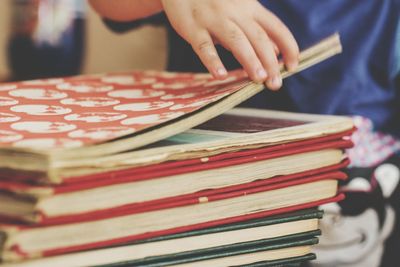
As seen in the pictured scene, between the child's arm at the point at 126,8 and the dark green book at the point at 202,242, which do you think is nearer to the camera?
the dark green book at the point at 202,242

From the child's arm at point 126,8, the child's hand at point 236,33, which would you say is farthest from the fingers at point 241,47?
the child's arm at point 126,8

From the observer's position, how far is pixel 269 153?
1.61ft

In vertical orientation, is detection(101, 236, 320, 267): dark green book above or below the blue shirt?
below

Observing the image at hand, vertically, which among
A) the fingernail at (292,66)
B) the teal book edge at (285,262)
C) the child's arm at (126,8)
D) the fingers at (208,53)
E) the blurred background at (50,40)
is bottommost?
the teal book edge at (285,262)

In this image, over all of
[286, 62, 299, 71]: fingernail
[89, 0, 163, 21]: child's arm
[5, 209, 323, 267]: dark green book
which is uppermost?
[89, 0, 163, 21]: child's arm

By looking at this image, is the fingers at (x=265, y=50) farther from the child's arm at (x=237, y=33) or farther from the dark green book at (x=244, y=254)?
the dark green book at (x=244, y=254)

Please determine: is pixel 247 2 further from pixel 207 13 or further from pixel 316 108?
pixel 316 108

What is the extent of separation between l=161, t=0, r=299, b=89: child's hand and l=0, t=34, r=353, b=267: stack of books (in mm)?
23

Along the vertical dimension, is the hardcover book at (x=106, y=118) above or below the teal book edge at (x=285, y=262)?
above

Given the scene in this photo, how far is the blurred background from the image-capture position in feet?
3.93

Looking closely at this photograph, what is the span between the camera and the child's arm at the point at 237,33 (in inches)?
22.0

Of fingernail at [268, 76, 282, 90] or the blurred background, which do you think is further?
the blurred background

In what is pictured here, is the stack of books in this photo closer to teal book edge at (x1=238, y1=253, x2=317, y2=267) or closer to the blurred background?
teal book edge at (x1=238, y1=253, x2=317, y2=267)

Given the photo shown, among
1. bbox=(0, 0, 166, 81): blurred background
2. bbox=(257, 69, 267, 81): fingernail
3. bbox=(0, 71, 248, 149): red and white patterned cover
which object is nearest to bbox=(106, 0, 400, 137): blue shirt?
bbox=(0, 71, 248, 149): red and white patterned cover
